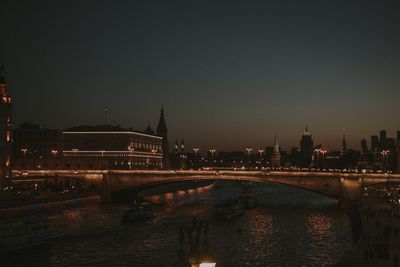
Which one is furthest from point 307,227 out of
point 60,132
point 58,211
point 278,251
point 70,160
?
point 60,132

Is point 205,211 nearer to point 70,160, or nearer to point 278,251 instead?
point 278,251

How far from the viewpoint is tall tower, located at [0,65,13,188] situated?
101000 millimetres

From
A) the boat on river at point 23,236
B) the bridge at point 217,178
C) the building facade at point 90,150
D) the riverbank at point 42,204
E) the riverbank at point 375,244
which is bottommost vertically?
the riverbank at point 375,244

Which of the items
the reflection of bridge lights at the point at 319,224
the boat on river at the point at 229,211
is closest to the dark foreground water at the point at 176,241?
the reflection of bridge lights at the point at 319,224

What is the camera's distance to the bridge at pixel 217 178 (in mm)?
103062

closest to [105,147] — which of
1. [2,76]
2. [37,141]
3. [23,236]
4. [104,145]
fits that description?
[104,145]

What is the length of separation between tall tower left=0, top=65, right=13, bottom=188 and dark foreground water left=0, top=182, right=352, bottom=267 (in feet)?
59.5

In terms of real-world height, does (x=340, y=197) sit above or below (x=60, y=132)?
below

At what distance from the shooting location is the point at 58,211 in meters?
90.4

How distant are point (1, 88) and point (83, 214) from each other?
3397cm

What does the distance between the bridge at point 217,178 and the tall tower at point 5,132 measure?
14.1 meters

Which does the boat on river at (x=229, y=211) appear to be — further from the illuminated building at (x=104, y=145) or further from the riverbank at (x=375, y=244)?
the illuminated building at (x=104, y=145)

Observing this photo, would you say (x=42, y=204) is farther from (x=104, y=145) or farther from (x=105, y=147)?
(x=104, y=145)

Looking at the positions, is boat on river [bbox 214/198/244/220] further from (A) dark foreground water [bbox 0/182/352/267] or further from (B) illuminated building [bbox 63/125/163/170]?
(B) illuminated building [bbox 63/125/163/170]
